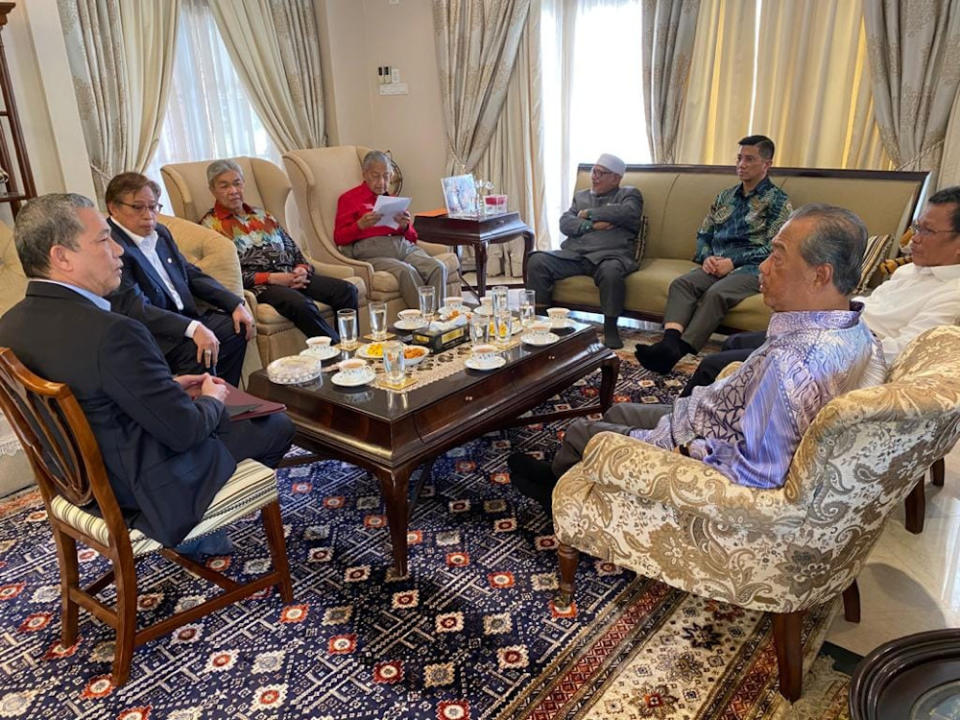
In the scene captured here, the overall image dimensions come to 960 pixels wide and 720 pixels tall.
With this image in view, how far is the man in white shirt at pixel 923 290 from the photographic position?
243cm

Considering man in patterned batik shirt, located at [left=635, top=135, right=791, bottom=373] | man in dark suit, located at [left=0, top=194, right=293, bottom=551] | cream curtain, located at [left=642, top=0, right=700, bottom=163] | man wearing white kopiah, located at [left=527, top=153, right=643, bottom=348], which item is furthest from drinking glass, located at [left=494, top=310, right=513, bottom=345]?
cream curtain, located at [left=642, top=0, right=700, bottom=163]

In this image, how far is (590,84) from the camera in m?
5.27

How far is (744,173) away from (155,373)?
313cm

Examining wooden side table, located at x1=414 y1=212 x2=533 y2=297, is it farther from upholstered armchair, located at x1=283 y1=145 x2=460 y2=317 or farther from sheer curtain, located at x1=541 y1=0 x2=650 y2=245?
sheer curtain, located at x1=541 y1=0 x2=650 y2=245

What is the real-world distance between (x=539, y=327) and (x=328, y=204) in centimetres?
201

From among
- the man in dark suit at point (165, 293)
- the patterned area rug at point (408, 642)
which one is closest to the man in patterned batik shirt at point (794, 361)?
the patterned area rug at point (408, 642)

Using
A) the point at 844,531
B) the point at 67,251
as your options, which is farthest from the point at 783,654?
the point at 67,251

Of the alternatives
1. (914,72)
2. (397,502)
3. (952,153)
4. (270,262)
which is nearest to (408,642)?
(397,502)

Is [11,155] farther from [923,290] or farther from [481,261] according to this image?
[923,290]

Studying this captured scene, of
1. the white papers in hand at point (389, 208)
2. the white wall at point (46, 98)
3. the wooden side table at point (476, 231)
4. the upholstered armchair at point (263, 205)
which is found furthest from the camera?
the wooden side table at point (476, 231)

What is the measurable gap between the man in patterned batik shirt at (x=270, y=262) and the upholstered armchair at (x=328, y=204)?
0.28 metres

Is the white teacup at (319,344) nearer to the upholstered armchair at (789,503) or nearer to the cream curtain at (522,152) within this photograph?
the upholstered armchair at (789,503)

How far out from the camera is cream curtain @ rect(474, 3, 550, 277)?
17.7ft

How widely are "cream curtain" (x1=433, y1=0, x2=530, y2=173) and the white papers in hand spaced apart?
5.70 feet
